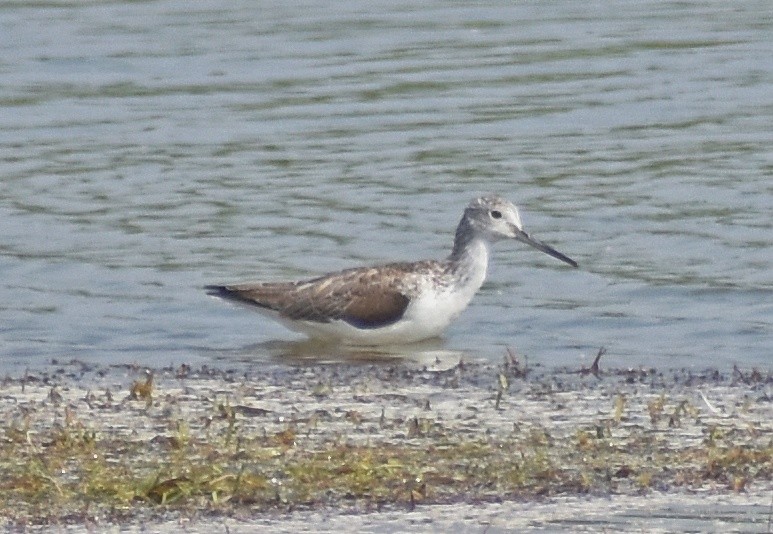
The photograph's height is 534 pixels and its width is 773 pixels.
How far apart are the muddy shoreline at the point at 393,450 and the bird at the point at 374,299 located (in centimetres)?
158

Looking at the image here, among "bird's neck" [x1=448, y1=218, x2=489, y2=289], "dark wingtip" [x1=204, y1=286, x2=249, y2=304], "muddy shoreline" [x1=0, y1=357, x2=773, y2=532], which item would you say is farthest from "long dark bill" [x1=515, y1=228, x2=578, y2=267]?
"muddy shoreline" [x1=0, y1=357, x2=773, y2=532]

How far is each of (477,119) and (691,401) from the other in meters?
9.26

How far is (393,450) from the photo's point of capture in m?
8.36

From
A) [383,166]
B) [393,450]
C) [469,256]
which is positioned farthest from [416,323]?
[383,166]

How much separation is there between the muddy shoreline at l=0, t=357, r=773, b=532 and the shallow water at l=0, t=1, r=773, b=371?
4.88ft

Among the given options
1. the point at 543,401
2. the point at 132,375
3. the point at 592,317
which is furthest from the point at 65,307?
the point at 543,401

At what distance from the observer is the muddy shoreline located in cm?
740

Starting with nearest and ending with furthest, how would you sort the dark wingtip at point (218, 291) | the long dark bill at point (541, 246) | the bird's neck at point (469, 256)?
the dark wingtip at point (218, 291)
the bird's neck at point (469, 256)
the long dark bill at point (541, 246)

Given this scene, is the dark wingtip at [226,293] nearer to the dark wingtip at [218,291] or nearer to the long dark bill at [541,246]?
the dark wingtip at [218,291]

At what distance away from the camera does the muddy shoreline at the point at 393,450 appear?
291 inches

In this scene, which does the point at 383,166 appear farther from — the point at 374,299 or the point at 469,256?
the point at 374,299

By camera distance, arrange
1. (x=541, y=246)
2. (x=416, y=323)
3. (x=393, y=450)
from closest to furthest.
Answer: (x=393, y=450) → (x=416, y=323) → (x=541, y=246)

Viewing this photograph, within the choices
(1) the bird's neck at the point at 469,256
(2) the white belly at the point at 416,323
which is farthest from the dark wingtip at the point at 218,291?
(1) the bird's neck at the point at 469,256

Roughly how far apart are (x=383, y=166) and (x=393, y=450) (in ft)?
28.1
